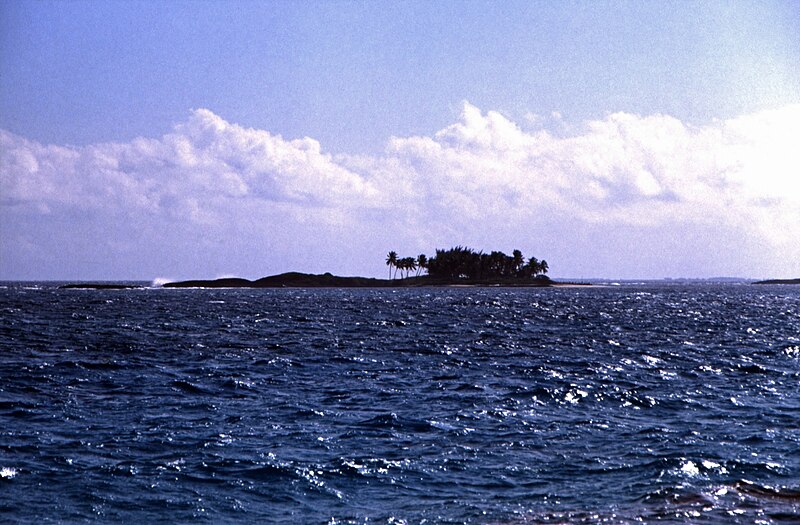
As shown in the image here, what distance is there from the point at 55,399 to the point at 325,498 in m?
16.9

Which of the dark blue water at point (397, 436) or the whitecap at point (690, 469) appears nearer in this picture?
the dark blue water at point (397, 436)

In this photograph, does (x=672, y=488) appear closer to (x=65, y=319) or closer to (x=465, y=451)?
(x=465, y=451)

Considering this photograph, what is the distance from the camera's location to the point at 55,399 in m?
31.1

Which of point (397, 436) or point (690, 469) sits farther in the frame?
point (397, 436)

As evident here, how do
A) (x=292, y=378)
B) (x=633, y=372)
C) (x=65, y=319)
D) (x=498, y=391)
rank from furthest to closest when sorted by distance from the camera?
(x=65, y=319), (x=633, y=372), (x=292, y=378), (x=498, y=391)

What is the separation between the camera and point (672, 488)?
1902cm

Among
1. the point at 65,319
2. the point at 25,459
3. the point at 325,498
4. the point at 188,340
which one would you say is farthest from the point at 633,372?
the point at 65,319

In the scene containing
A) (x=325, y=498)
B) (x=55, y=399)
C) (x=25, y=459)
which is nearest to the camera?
(x=325, y=498)

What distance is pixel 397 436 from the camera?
2477 centimetres

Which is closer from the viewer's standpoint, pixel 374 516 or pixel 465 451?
pixel 374 516

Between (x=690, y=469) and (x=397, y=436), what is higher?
(x=397, y=436)

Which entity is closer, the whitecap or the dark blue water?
the dark blue water

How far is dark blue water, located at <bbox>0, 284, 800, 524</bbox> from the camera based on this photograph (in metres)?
18.0

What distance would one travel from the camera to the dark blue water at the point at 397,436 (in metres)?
18.0
